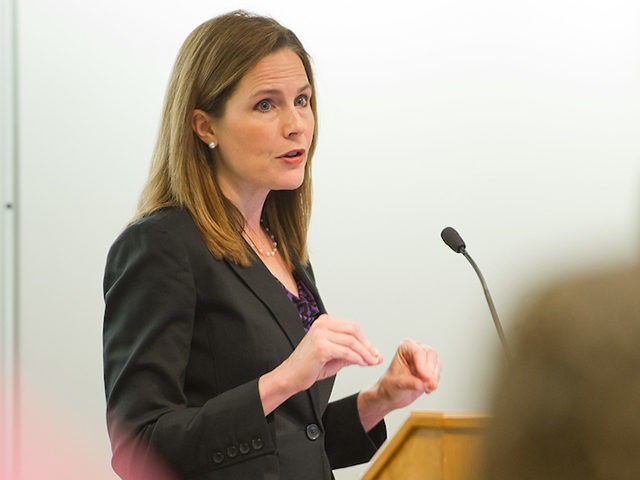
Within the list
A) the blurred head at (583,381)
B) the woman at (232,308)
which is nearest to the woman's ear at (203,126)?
the woman at (232,308)

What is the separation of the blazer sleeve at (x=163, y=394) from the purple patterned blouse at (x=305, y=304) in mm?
290

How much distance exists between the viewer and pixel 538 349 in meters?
0.34

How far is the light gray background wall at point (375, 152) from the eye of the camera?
398 cm

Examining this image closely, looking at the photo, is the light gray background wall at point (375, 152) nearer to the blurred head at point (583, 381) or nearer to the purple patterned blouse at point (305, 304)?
the purple patterned blouse at point (305, 304)

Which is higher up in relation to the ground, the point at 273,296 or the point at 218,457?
the point at 273,296

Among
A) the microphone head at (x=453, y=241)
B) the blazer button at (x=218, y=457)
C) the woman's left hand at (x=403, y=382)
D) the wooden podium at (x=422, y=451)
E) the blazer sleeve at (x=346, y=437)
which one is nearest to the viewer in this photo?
the blazer button at (x=218, y=457)

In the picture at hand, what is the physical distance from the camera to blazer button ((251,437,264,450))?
5.60ft

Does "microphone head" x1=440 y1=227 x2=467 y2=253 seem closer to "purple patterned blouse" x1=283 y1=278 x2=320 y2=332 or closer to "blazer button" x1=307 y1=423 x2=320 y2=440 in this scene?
"purple patterned blouse" x1=283 y1=278 x2=320 y2=332

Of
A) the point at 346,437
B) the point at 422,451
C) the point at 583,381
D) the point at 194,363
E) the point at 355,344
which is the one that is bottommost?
the point at 422,451

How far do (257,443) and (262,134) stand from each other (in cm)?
58

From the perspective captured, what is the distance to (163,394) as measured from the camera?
171cm

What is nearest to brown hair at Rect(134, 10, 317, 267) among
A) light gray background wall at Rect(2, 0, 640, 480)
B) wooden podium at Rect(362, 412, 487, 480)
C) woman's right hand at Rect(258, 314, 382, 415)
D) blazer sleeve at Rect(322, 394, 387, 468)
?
woman's right hand at Rect(258, 314, 382, 415)

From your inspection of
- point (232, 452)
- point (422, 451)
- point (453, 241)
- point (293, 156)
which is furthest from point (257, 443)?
point (422, 451)

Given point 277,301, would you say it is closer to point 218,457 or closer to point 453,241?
point 218,457
